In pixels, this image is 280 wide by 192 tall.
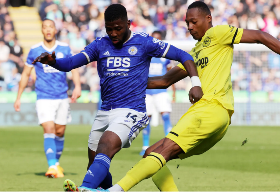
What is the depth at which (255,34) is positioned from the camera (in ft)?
15.2

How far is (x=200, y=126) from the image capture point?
4570 mm

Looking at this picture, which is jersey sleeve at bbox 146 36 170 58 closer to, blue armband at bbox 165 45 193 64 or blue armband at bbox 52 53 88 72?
blue armband at bbox 165 45 193 64

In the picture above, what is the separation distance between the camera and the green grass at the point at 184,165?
21.9 ft

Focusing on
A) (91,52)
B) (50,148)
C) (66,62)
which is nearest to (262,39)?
(91,52)

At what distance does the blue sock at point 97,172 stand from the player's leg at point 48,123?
3.41m

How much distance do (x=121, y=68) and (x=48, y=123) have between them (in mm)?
3394

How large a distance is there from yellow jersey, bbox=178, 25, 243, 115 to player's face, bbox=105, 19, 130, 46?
33.0 inches

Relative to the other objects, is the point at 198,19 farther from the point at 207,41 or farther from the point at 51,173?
the point at 51,173

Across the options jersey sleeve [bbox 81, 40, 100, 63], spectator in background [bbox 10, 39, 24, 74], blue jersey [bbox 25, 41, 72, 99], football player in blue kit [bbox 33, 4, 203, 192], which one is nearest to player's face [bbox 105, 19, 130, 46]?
football player in blue kit [bbox 33, 4, 203, 192]

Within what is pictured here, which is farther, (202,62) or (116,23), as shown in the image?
(202,62)

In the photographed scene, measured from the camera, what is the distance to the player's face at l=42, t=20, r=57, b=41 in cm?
793

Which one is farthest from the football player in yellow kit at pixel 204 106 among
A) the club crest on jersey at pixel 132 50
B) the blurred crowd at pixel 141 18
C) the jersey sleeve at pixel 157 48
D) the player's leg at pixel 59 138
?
the blurred crowd at pixel 141 18

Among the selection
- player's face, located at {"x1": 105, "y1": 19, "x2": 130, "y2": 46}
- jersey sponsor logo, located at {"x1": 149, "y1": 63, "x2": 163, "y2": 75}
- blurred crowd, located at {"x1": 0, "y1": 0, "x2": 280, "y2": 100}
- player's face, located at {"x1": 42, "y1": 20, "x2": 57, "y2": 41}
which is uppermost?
blurred crowd, located at {"x1": 0, "y1": 0, "x2": 280, "y2": 100}

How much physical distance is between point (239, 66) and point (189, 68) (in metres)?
13.9
